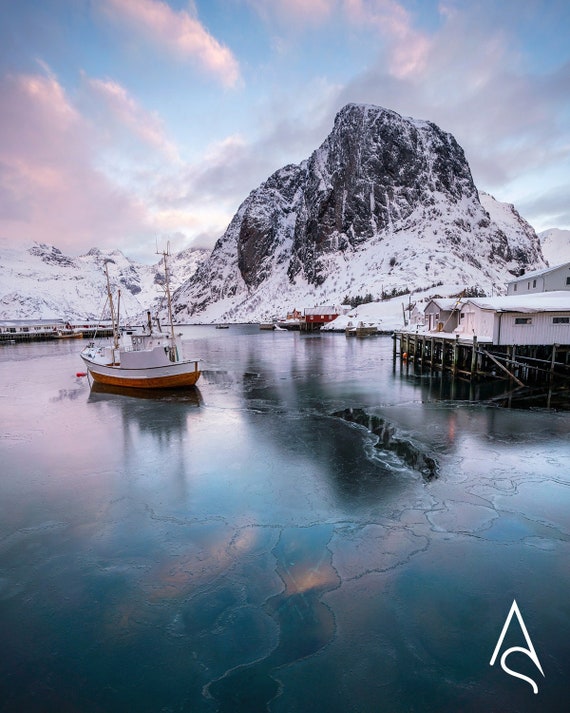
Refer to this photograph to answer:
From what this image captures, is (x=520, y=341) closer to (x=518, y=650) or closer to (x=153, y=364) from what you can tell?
(x=153, y=364)

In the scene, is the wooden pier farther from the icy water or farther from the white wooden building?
the icy water

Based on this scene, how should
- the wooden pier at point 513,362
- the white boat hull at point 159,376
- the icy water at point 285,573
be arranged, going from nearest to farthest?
the icy water at point 285,573, the wooden pier at point 513,362, the white boat hull at point 159,376

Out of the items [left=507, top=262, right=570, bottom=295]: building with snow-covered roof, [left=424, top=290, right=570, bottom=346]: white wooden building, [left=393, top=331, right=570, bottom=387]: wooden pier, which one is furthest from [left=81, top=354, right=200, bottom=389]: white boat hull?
[left=507, top=262, right=570, bottom=295]: building with snow-covered roof

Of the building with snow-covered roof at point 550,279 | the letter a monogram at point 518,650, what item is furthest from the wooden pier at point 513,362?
the letter a monogram at point 518,650

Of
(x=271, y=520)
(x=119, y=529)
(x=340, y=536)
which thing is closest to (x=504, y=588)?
(x=340, y=536)

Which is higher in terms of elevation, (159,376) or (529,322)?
(529,322)

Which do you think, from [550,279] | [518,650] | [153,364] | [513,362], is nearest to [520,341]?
[513,362]

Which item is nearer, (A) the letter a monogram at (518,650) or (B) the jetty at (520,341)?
(A) the letter a monogram at (518,650)

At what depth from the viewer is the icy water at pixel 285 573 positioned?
6.11 meters

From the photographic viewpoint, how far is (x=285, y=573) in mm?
8617

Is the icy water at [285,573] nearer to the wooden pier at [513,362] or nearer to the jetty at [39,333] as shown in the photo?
the wooden pier at [513,362]

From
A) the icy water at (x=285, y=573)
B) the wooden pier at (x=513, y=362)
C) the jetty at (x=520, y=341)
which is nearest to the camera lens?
the icy water at (x=285, y=573)

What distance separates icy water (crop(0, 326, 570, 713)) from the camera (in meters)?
6.11

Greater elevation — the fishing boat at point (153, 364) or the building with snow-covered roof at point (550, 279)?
the building with snow-covered roof at point (550, 279)
